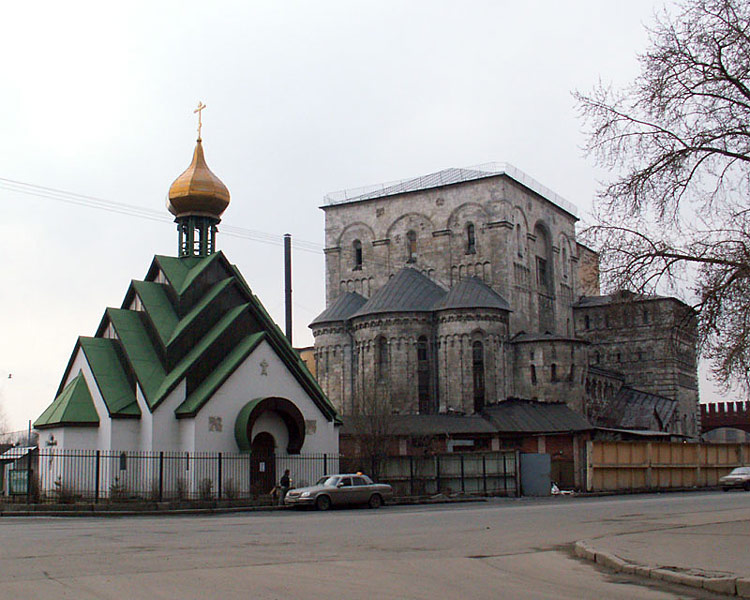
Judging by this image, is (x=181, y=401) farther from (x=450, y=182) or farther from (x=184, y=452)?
(x=450, y=182)

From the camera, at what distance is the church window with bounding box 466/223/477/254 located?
2331 inches

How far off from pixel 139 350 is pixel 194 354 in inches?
86.2

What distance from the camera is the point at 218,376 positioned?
32906mm

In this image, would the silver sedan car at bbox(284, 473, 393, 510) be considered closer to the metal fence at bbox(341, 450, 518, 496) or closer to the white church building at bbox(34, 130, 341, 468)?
the white church building at bbox(34, 130, 341, 468)

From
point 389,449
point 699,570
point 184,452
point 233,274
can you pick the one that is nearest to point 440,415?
point 389,449

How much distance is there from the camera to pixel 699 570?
10.8m

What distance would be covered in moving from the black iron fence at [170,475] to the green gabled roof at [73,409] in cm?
104

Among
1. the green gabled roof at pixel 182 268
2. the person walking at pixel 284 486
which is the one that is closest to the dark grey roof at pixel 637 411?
the green gabled roof at pixel 182 268

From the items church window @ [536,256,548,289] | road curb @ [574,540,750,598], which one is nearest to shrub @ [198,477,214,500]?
road curb @ [574,540,750,598]

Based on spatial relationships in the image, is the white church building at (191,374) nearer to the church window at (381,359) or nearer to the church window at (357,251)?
the church window at (381,359)

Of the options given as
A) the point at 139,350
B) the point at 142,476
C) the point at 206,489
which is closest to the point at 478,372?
the point at 139,350

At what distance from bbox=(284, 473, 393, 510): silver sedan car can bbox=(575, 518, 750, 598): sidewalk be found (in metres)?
13.2

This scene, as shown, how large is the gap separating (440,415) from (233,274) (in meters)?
20.2

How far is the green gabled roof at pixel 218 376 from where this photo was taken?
32062 millimetres
